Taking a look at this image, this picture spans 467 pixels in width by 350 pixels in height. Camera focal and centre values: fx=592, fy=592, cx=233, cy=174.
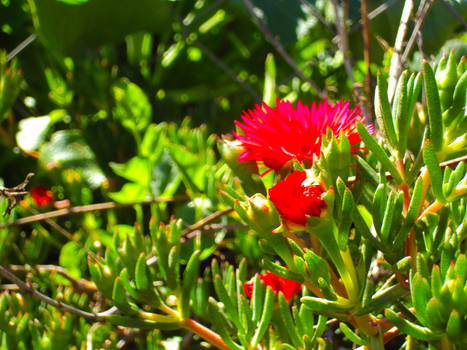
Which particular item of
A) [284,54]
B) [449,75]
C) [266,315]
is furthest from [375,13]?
[266,315]

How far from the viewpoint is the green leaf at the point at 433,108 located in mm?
415

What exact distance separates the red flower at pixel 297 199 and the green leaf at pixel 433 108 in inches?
4.0

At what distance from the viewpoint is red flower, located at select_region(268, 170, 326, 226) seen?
398mm

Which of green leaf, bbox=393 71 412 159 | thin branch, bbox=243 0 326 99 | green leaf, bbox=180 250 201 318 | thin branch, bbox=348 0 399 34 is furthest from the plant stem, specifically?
thin branch, bbox=348 0 399 34

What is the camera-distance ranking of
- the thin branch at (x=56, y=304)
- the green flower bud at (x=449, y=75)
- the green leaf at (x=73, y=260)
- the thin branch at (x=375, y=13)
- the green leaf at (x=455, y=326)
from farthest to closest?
1. the thin branch at (x=375, y=13)
2. the green leaf at (x=73, y=260)
3. the thin branch at (x=56, y=304)
4. the green flower bud at (x=449, y=75)
5. the green leaf at (x=455, y=326)

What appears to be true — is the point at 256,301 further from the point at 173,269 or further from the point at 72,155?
the point at 72,155

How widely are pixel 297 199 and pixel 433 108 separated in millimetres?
121

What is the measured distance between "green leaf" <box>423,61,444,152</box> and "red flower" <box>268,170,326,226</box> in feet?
0.33

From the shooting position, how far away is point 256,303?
0.51 m

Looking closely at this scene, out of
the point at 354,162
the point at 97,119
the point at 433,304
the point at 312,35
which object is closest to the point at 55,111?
the point at 97,119

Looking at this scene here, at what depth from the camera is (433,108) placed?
425mm

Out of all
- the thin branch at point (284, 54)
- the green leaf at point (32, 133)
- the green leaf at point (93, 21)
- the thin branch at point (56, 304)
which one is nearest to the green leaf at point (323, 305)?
the thin branch at point (56, 304)

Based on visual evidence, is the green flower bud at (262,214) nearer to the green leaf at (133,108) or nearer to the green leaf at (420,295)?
the green leaf at (420,295)

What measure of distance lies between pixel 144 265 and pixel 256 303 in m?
0.11
